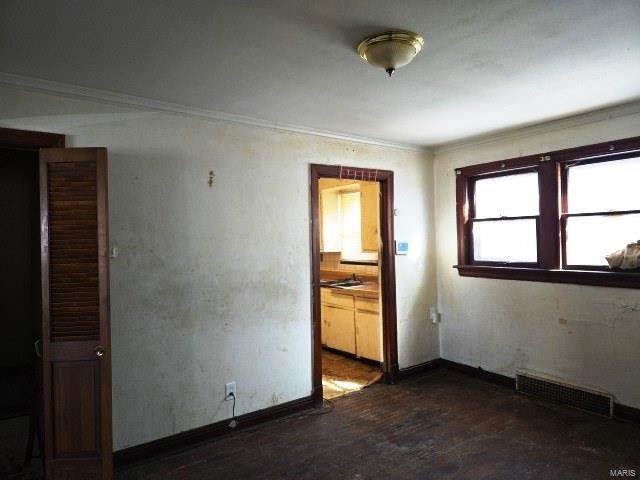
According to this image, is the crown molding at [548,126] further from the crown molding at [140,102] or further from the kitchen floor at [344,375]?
the kitchen floor at [344,375]

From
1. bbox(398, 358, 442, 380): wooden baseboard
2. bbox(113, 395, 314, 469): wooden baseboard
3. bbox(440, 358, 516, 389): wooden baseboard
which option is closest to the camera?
bbox(113, 395, 314, 469): wooden baseboard

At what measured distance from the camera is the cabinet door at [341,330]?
199 inches

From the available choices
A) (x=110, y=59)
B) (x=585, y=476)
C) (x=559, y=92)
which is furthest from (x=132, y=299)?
(x=559, y=92)

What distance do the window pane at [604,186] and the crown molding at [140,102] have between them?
2067 mm

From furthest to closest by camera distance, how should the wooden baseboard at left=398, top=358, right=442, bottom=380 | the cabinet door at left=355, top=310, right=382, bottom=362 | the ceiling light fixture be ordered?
the cabinet door at left=355, top=310, right=382, bottom=362 → the wooden baseboard at left=398, top=358, right=442, bottom=380 → the ceiling light fixture

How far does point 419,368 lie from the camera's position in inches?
179

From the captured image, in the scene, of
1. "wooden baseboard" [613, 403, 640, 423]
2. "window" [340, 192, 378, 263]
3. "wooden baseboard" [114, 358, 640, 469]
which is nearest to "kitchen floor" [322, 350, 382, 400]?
"wooden baseboard" [114, 358, 640, 469]

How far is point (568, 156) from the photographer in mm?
3561

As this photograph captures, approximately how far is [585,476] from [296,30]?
3102 millimetres

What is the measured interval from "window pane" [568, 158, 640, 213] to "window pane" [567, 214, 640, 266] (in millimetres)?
93

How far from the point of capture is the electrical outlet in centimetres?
321

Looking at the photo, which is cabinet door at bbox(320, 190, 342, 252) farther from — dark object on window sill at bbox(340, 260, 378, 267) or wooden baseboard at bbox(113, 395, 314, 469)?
wooden baseboard at bbox(113, 395, 314, 469)

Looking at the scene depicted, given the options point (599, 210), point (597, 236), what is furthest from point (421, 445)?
point (599, 210)

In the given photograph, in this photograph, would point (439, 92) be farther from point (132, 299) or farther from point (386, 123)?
point (132, 299)
